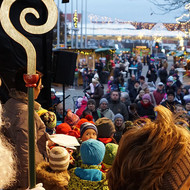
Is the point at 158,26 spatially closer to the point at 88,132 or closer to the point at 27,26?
the point at 88,132

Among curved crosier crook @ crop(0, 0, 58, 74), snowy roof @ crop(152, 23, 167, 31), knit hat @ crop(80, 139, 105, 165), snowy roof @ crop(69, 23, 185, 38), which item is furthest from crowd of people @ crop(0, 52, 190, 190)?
snowy roof @ crop(152, 23, 167, 31)

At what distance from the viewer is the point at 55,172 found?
3154 mm

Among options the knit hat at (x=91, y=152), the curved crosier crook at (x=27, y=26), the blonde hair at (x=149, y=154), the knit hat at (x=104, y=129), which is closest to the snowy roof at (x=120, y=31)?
the knit hat at (x=104, y=129)

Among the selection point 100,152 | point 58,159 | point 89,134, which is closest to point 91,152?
point 100,152

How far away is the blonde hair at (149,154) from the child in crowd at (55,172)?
1.81 metres

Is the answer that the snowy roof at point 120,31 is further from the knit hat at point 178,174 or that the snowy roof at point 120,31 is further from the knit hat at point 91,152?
the knit hat at point 178,174

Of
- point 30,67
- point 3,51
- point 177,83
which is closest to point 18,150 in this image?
point 30,67

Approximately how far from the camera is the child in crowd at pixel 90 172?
291 centimetres

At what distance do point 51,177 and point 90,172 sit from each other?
39cm

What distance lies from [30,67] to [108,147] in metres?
2.00

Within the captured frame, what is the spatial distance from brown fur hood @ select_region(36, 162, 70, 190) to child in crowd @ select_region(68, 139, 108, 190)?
0.39 feet

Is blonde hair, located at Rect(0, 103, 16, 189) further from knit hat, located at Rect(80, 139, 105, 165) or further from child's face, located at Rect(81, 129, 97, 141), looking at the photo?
child's face, located at Rect(81, 129, 97, 141)

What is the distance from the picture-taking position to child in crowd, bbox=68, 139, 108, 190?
2.91 meters

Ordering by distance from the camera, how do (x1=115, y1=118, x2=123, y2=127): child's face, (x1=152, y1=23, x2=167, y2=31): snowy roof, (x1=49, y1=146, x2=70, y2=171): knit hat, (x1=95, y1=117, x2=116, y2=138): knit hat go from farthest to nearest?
(x1=152, y1=23, x2=167, y2=31): snowy roof → (x1=115, y1=118, x2=123, y2=127): child's face → (x1=95, y1=117, x2=116, y2=138): knit hat → (x1=49, y1=146, x2=70, y2=171): knit hat
